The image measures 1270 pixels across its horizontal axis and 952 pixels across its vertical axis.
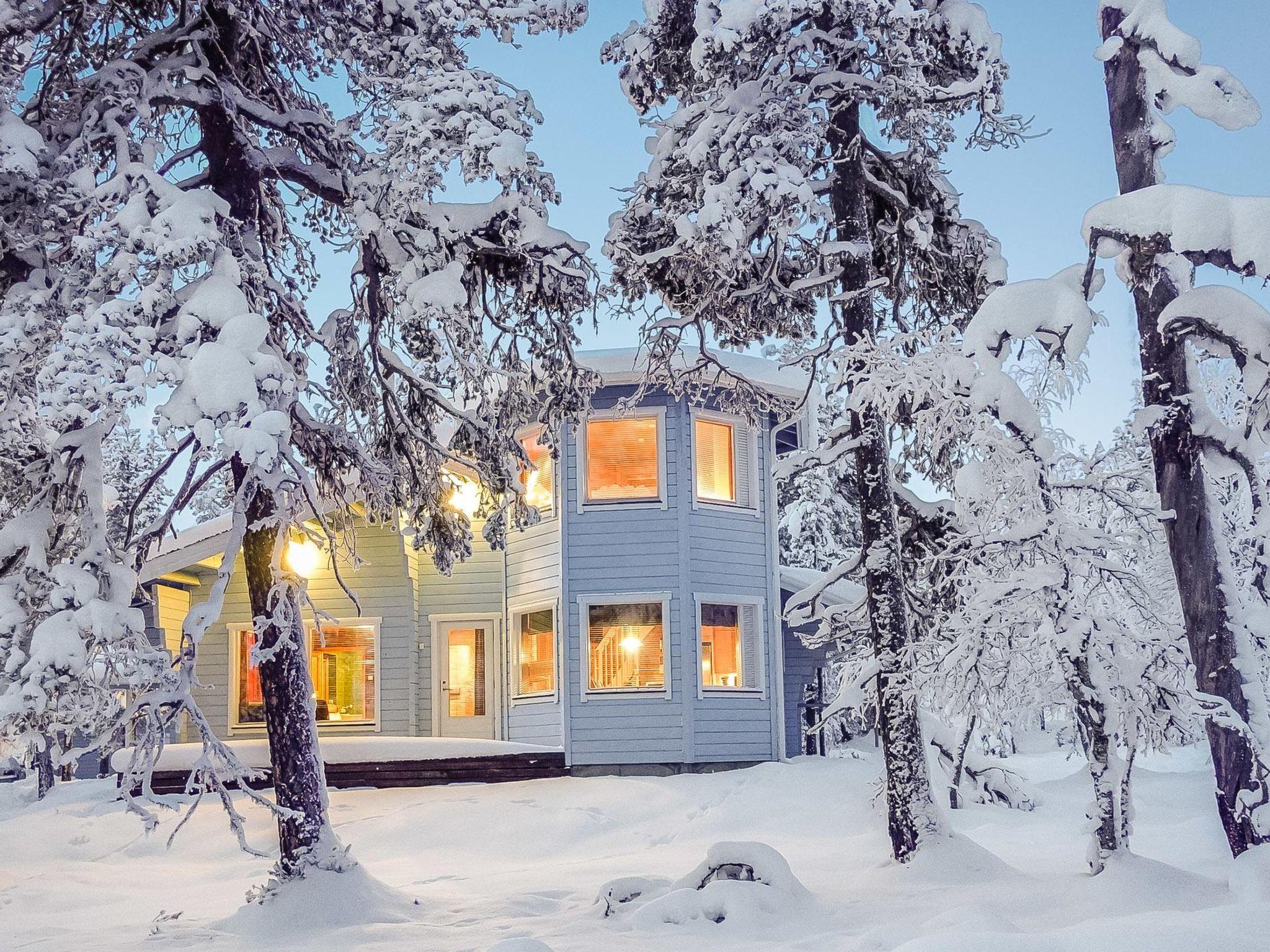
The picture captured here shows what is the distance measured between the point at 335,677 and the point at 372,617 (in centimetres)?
160

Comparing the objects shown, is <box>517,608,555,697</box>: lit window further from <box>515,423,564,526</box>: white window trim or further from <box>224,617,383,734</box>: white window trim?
<box>224,617,383,734</box>: white window trim

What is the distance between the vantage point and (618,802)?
1434 centimetres

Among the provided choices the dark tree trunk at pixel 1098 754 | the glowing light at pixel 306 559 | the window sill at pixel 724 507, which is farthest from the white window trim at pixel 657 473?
the dark tree trunk at pixel 1098 754

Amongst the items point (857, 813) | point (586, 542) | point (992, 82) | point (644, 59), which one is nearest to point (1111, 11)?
point (992, 82)

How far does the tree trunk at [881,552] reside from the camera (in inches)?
355

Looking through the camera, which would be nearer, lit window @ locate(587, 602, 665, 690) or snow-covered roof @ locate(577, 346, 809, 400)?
snow-covered roof @ locate(577, 346, 809, 400)

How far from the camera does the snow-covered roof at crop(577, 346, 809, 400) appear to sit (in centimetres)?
1603

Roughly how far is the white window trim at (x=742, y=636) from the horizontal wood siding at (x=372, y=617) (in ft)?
15.8

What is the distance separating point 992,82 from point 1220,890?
Answer: 21.9 ft

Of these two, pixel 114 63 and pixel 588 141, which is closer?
pixel 114 63

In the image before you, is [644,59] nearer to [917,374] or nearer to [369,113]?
[369,113]

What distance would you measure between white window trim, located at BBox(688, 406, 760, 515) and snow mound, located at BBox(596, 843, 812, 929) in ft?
27.9

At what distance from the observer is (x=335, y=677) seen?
61.3ft

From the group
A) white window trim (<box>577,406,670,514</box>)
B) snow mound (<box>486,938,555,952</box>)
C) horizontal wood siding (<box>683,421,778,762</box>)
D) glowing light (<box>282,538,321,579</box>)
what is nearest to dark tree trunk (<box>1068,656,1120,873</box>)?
snow mound (<box>486,938,555,952</box>)
